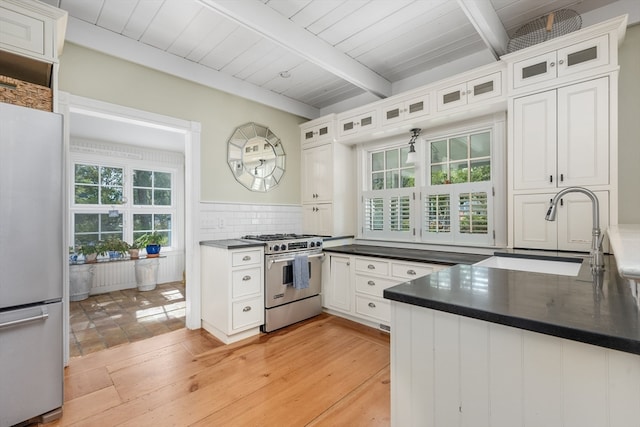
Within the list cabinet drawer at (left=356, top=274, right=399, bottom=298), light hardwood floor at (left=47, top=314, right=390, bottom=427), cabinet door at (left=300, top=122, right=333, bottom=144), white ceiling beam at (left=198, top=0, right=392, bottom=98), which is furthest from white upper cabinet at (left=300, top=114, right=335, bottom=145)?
light hardwood floor at (left=47, top=314, right=390, bottom=427)

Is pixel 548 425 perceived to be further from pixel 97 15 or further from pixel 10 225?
pixel 97 15

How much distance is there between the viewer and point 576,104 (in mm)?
2174

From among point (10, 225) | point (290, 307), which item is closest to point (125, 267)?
point (290, 307)

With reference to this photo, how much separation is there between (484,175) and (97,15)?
150 inches

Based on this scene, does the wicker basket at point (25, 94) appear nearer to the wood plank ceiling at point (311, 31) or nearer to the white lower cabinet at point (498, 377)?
the wood plank ceiling at point (311, 31)

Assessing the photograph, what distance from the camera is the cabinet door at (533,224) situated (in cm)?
227

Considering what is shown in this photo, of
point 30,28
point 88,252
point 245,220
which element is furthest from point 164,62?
point 88,252

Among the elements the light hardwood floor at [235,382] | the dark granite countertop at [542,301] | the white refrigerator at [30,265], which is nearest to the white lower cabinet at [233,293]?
the light hardwood floor at [235,382]

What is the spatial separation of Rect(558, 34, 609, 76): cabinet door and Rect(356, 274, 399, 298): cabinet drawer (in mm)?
2228

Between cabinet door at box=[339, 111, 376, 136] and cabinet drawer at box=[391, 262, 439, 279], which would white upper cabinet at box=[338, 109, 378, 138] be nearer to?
cabinet door at box=[339, 111, 376, 136]

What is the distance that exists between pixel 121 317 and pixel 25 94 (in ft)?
8.96

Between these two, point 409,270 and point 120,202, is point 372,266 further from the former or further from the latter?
point 120,202

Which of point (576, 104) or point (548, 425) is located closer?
point (548, 425)

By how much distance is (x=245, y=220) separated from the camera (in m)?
3.71
